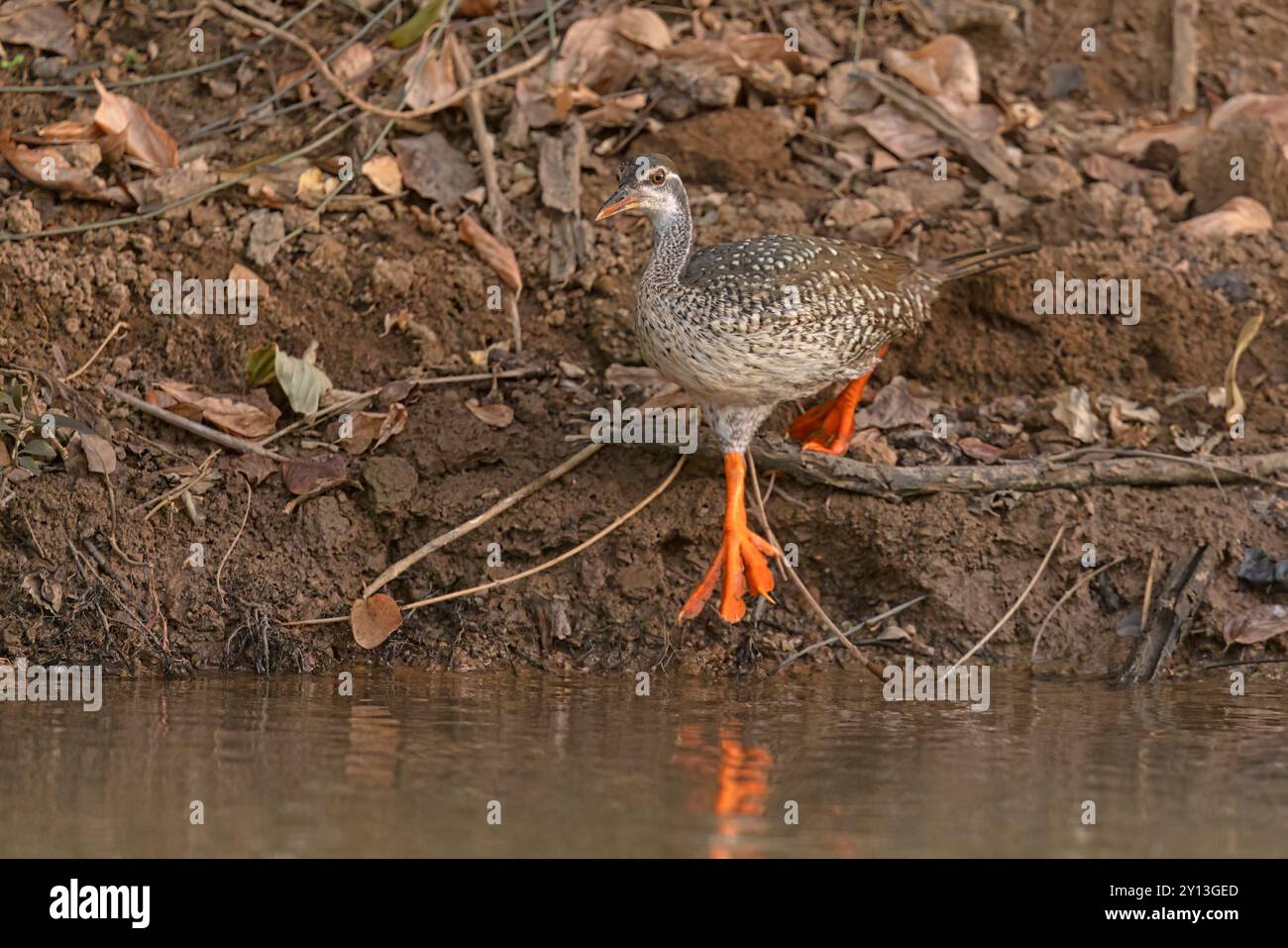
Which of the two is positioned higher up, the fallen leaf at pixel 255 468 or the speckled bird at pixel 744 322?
the speckled bird at pixel 744 322

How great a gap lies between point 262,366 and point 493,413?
0.93m

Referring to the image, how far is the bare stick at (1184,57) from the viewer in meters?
8.55

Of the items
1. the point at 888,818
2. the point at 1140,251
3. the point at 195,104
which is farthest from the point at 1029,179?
the point at 888,818

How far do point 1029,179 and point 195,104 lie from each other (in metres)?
3.92

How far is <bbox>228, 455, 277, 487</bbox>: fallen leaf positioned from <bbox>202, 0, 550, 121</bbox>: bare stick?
5.44 ft

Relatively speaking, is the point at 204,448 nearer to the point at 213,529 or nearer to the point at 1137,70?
the point at 213,529

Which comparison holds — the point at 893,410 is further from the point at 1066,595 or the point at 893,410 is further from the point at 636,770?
the point at 636,770

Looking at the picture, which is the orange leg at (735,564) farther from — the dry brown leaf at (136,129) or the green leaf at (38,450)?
the dry brown leaf at (136,129)

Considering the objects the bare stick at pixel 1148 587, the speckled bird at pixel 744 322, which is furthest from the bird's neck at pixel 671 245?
the bare stick at pixel 1148 587

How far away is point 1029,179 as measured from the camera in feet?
26.1

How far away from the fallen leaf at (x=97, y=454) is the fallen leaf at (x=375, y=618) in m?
1.05

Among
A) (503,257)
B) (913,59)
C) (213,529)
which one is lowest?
(213,529)

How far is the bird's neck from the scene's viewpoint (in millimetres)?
6277

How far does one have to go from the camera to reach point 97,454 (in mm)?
6262
